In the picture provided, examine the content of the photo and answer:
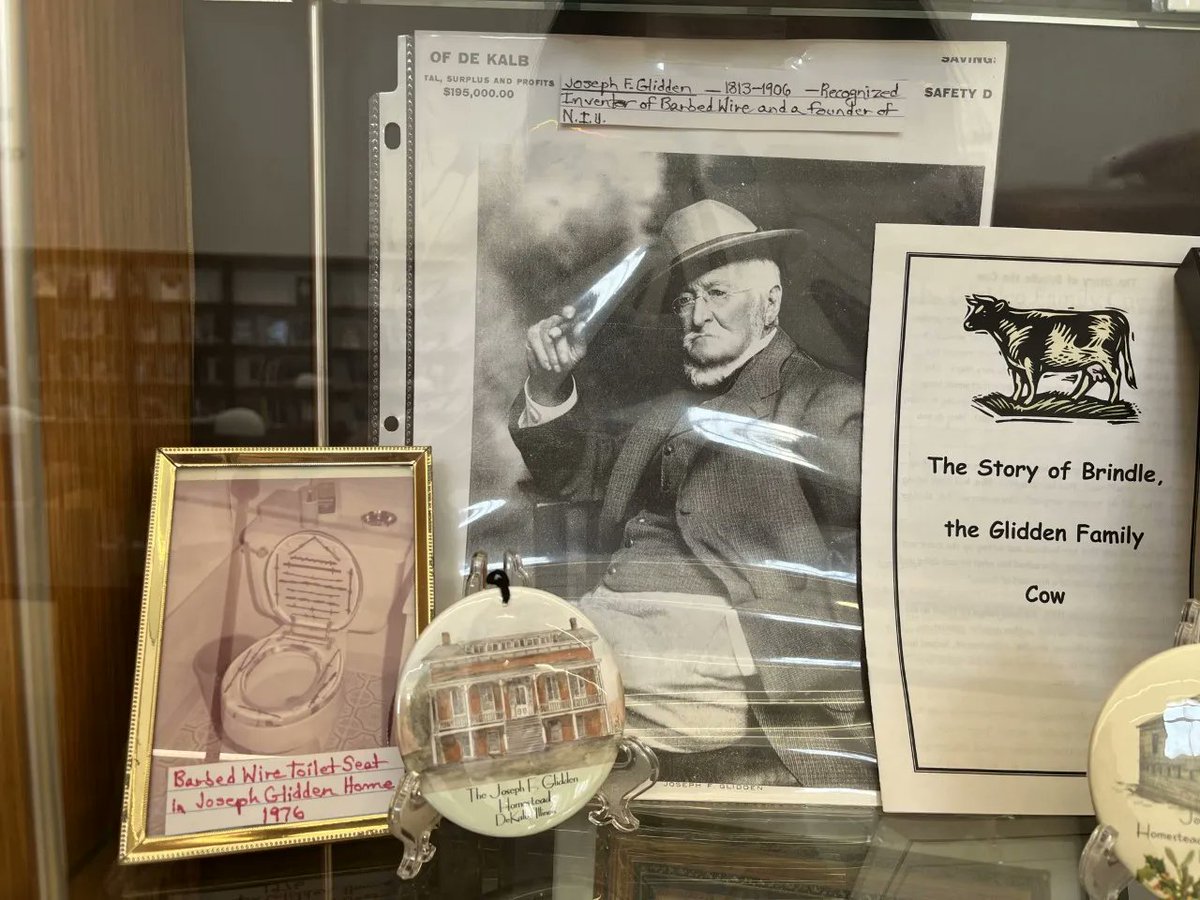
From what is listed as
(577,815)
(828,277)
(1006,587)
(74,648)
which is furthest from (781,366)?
(74,648)

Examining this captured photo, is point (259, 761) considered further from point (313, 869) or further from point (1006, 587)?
point (1006, 587)

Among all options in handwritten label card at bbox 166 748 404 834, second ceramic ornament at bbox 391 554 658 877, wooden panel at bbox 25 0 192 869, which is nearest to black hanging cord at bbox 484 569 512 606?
second ceramic ornament at bbox 391 554 658 877

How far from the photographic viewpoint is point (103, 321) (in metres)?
0.44

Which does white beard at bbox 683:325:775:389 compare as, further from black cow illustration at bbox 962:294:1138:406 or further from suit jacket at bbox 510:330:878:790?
black cow illustration at bbox 962:294:1138:406

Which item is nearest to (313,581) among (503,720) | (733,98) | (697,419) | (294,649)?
(294,649)

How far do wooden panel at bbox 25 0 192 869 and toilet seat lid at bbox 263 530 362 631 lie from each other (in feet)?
0.28

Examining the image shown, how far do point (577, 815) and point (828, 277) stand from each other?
14.0 inches

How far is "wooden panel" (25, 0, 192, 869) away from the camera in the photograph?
0.41m

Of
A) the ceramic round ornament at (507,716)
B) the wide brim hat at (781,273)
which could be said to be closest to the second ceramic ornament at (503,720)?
the ceramic round ornament at (507,716)

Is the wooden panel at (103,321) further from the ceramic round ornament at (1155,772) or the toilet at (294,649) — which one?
the ceramic round ornament at (1155,772)

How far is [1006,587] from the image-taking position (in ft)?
1.74

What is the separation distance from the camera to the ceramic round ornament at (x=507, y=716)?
16.9 inches

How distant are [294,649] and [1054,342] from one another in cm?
48

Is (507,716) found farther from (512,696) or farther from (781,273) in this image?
(781,273)
